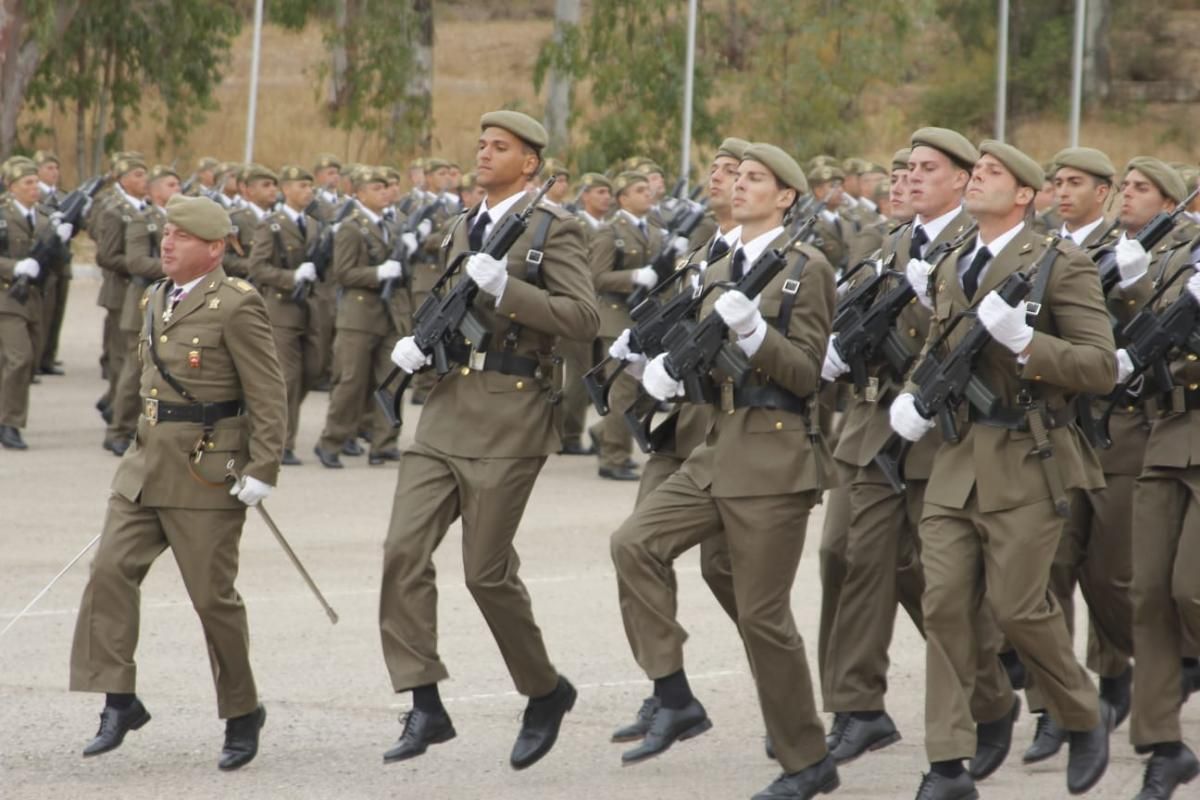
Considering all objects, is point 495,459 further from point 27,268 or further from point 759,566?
point 27,268

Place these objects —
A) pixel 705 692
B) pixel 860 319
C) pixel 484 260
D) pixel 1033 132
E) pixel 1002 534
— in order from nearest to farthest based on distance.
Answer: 1. pixel 1002 534
2. pixel 484 260
3. pixel 860 319
4. pixel 705 692
5. pixel 1033 132

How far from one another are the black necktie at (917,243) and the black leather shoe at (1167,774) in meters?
1.88

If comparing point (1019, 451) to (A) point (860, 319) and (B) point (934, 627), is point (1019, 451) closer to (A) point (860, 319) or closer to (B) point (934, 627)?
(B) point (934, 627)

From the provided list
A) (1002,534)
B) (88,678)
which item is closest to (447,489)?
(88,678)

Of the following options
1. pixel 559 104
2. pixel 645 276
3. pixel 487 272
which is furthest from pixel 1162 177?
pixel 559 104

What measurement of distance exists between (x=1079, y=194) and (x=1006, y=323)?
1735mm

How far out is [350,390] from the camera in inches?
571

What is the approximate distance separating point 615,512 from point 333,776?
6161 mm

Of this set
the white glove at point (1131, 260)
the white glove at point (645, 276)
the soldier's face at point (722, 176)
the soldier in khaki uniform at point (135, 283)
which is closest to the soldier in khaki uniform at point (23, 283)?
the soldier in khaki uniform at point (135, 283)

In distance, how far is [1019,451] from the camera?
6.08m

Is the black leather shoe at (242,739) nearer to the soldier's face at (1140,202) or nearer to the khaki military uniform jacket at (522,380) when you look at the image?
the khaki military uniform jacket at (522,380)

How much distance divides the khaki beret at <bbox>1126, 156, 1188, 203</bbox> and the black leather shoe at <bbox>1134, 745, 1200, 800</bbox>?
212cm

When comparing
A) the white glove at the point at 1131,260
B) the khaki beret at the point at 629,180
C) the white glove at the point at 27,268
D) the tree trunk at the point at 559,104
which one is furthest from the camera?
the tree trunk at the point at 559,104

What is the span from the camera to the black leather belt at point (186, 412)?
6.80m
